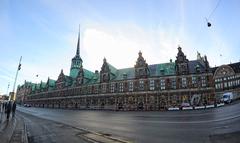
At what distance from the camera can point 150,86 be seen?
57531 millimetres

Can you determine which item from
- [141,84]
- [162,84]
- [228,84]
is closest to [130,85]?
[141,84]

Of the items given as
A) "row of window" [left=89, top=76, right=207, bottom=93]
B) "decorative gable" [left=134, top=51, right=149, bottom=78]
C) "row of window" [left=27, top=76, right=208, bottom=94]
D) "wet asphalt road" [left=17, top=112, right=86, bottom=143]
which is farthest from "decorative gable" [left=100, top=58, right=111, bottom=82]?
"wet asphalt road" [left=17, top=112, right=86, bottom=143]

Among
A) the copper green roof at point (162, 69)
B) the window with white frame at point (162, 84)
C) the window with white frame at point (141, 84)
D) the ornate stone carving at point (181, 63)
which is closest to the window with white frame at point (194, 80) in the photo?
the ornate stone carving at point (181, 63)

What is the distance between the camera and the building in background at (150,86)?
50.8 m

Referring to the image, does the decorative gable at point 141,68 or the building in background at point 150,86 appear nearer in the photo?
the building in background at point 150,86

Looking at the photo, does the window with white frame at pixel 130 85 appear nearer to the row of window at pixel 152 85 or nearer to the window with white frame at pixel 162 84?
the row of window at pixel 152 85

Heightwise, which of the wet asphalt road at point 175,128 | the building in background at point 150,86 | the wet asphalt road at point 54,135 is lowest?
the wet asphalt road at point 54,135

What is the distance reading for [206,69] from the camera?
5084cm

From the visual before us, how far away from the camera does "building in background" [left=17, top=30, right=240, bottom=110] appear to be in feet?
167

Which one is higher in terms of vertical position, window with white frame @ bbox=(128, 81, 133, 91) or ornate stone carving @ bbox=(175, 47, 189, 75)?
ornate stone carving @ bbox=(175, 47, 189, 75)

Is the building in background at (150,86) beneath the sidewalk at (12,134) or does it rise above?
above

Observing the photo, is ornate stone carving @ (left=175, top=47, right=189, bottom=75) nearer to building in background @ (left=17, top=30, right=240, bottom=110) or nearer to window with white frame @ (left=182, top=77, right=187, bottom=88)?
building in background @ (left=17, top=30, right=240, bottom=110)

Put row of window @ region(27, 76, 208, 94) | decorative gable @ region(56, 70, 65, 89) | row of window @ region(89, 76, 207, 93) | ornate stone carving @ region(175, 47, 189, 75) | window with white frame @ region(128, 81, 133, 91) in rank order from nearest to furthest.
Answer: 1. row of window @ region(89, 76, 207, 93)
2. row of window @ region(27, 76, 208, 94)
3. ornate stone carving @ region(175, 47, 189, 75)
4. window with white frame @ region(128, 81, 133, 91)
5. decorative gable @ region(56, 70, 65, 89)

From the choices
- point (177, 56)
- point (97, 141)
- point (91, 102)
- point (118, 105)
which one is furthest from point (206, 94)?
point (97, 141)
